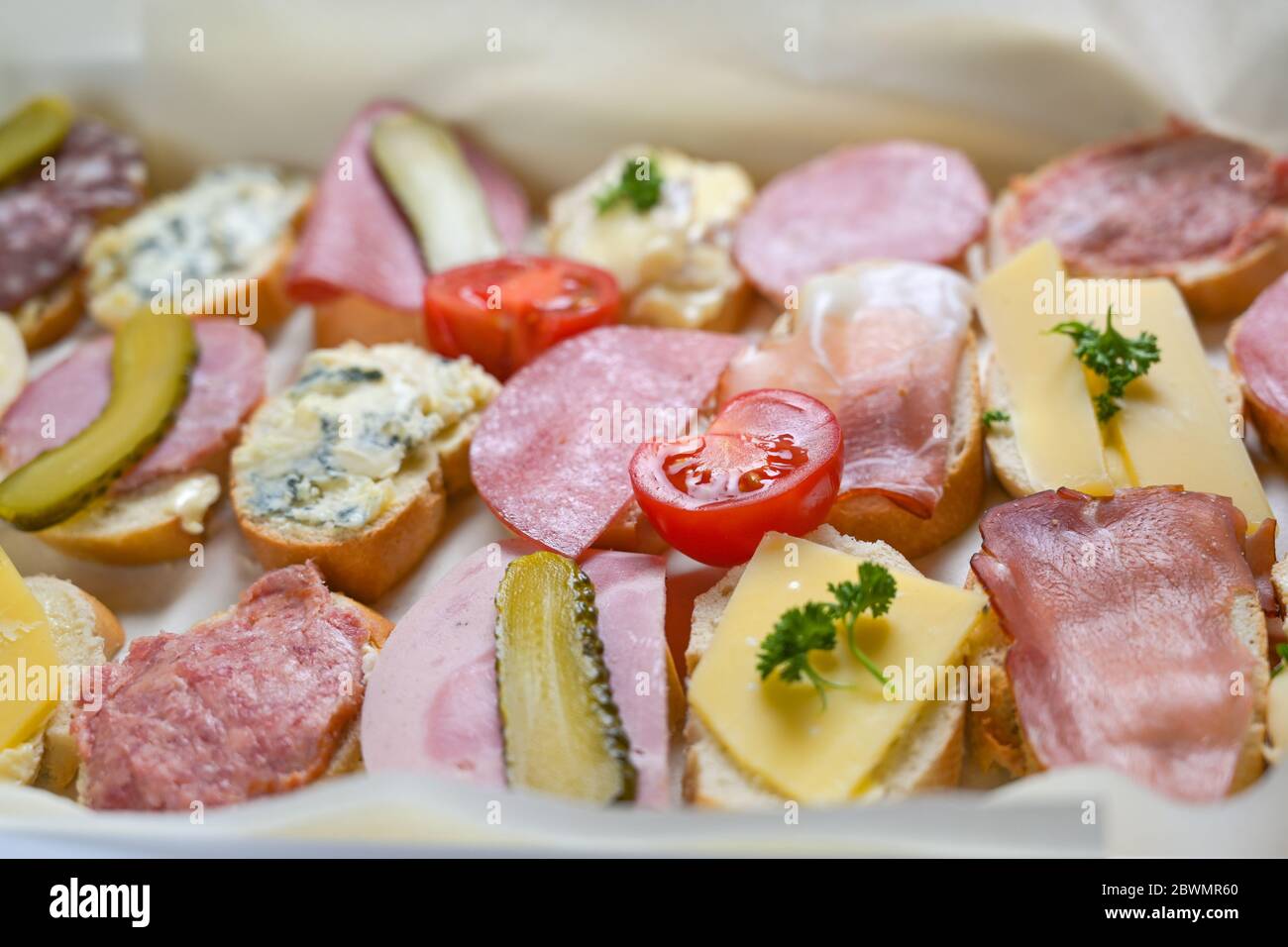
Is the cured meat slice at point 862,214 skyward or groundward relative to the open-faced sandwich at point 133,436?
skyward

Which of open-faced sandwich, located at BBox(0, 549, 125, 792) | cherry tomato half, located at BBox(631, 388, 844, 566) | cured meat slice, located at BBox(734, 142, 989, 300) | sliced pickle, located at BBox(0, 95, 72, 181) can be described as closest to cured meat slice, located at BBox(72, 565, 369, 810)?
open-faced sandwich, located at BBox(0, 549, 125, 792)

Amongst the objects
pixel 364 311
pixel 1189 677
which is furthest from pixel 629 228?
pixel 1189 677

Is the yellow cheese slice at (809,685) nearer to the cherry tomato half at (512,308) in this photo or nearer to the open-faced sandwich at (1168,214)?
the cherry tomato half at (512,308)

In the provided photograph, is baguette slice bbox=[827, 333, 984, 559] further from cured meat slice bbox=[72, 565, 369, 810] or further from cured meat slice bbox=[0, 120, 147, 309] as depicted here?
cured meat slice bbox=[0, 120, 147, 309]

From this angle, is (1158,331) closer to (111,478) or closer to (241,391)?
(241,391)

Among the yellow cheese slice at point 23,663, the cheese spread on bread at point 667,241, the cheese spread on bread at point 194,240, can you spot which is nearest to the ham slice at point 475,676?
the yellow cheese slice at point 23,663

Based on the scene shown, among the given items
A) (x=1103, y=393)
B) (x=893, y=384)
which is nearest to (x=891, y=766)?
(x=893, y=384)
